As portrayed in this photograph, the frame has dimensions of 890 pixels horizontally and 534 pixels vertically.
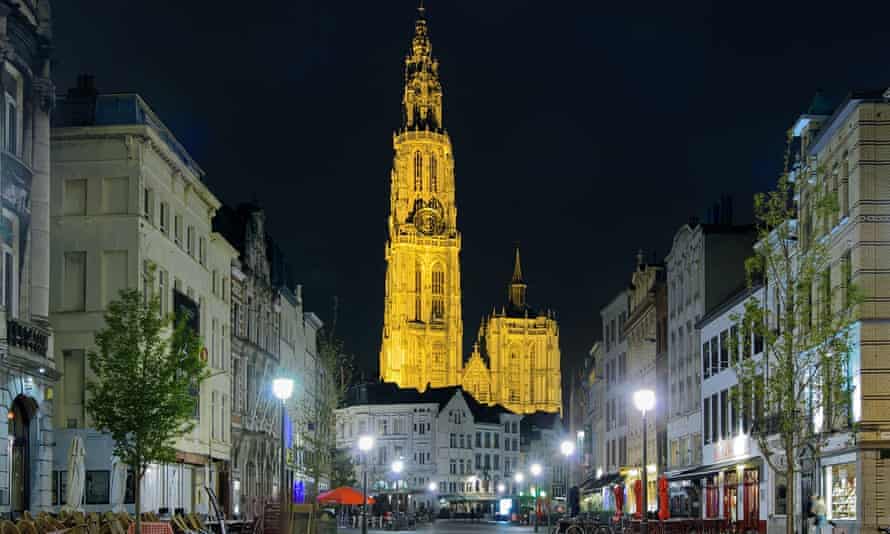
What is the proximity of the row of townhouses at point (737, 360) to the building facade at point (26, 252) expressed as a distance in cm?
1591

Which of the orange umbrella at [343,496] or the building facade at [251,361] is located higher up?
the building facade at [251,361]

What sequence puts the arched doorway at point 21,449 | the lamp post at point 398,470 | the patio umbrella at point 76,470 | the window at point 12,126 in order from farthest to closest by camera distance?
the lamp post at point 398,470 < the patio umbrella at point 76,470 < the arched doorway at point 21,449 < the window at point 12,126

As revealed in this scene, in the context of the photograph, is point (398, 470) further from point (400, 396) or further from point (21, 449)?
point (400, 396)

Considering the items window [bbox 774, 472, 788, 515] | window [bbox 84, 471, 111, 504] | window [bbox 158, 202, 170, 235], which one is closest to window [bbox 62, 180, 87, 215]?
window [bbox 158, 202, 170, 235]

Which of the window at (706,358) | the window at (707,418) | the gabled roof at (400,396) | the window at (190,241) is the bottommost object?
the window at (707,418)

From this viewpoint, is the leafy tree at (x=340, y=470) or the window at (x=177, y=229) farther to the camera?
the leafy tree at (x=340, y=470)

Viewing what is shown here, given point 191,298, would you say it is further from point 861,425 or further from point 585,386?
point 585,386

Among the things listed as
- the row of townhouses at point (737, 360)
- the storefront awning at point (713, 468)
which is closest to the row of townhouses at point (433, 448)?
the row of townhouses at point (737, 360)

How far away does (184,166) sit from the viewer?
56.0 meters

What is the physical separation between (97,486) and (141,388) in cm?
1295

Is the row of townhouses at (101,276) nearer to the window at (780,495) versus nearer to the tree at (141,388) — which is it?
the tree at (141,388)

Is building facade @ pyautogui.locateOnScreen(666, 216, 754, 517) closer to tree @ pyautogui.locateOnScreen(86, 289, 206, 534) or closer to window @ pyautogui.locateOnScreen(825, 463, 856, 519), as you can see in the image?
window @ pyautogui.locateOnScreen(825, 463, 856, 519)

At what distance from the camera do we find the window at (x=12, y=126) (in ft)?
121

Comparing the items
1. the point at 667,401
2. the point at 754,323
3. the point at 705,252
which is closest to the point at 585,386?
the point at 667,401
